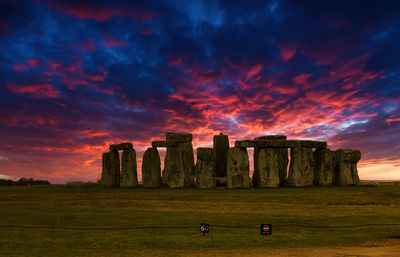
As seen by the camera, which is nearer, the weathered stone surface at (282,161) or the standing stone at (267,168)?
the standing stone at (267,168)

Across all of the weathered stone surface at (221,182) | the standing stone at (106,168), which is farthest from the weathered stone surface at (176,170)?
the standing stone at (106,168)

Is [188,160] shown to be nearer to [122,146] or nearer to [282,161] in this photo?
[122,146]

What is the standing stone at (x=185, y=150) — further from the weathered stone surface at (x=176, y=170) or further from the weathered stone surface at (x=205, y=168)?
the weathered stone surface at (x=205, y=168)

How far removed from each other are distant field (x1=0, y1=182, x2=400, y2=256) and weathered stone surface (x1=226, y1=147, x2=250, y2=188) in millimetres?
3231

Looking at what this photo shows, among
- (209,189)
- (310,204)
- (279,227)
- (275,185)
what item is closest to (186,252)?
(279,227)

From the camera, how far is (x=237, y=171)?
2898cm

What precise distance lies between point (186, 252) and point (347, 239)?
5.98 m

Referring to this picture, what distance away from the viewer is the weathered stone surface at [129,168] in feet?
105

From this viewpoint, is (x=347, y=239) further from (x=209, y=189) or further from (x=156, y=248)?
(x=209, y=189)

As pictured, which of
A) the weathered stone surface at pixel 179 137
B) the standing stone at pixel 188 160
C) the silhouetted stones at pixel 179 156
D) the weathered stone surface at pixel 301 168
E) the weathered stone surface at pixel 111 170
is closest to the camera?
the weathered stone surface at pixel 301 168

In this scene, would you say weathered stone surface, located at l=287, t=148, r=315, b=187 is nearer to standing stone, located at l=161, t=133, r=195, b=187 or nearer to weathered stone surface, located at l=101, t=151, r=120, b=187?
standing stone, located at l=161, t=133, r=195, b=187

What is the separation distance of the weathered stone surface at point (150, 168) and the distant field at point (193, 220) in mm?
4970

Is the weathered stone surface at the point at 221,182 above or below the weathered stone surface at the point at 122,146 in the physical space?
below

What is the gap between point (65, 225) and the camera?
1638cm
